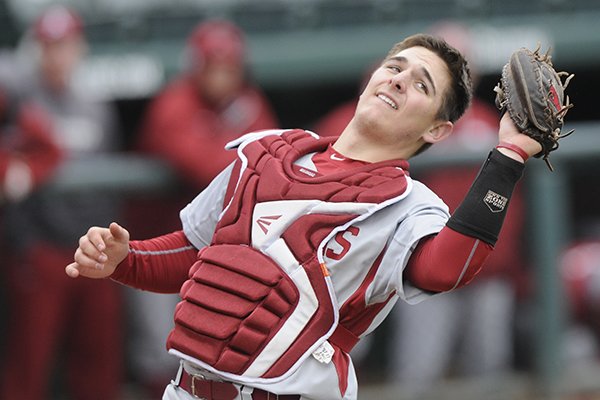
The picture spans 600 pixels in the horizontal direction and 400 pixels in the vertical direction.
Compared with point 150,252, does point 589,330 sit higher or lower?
lower

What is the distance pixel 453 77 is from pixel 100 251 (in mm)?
924

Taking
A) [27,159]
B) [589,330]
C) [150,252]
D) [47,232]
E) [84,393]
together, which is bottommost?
[589,330]

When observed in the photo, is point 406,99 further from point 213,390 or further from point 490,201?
point 213,390

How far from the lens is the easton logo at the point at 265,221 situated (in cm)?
290

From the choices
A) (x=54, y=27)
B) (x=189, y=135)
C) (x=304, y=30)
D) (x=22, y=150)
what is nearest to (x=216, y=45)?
(x=189, y=135)

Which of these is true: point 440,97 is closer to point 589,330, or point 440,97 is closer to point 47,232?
point 47,232

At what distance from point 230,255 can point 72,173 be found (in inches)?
93.0

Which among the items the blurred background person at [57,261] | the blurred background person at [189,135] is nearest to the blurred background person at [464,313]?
the blurred background person at [189,135]

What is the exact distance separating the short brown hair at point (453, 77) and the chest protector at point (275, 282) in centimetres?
22

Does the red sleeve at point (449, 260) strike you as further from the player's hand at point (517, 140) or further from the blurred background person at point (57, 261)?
the blurred background person at point (57, 261)

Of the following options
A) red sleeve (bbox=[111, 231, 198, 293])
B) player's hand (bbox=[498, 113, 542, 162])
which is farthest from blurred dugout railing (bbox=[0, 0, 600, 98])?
player's hand (bbox=[498, 113, 542, 162])

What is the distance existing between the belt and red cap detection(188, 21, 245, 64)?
255 centimetres

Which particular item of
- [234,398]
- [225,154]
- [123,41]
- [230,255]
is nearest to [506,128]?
[230,255]

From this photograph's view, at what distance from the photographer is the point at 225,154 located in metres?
5.18
